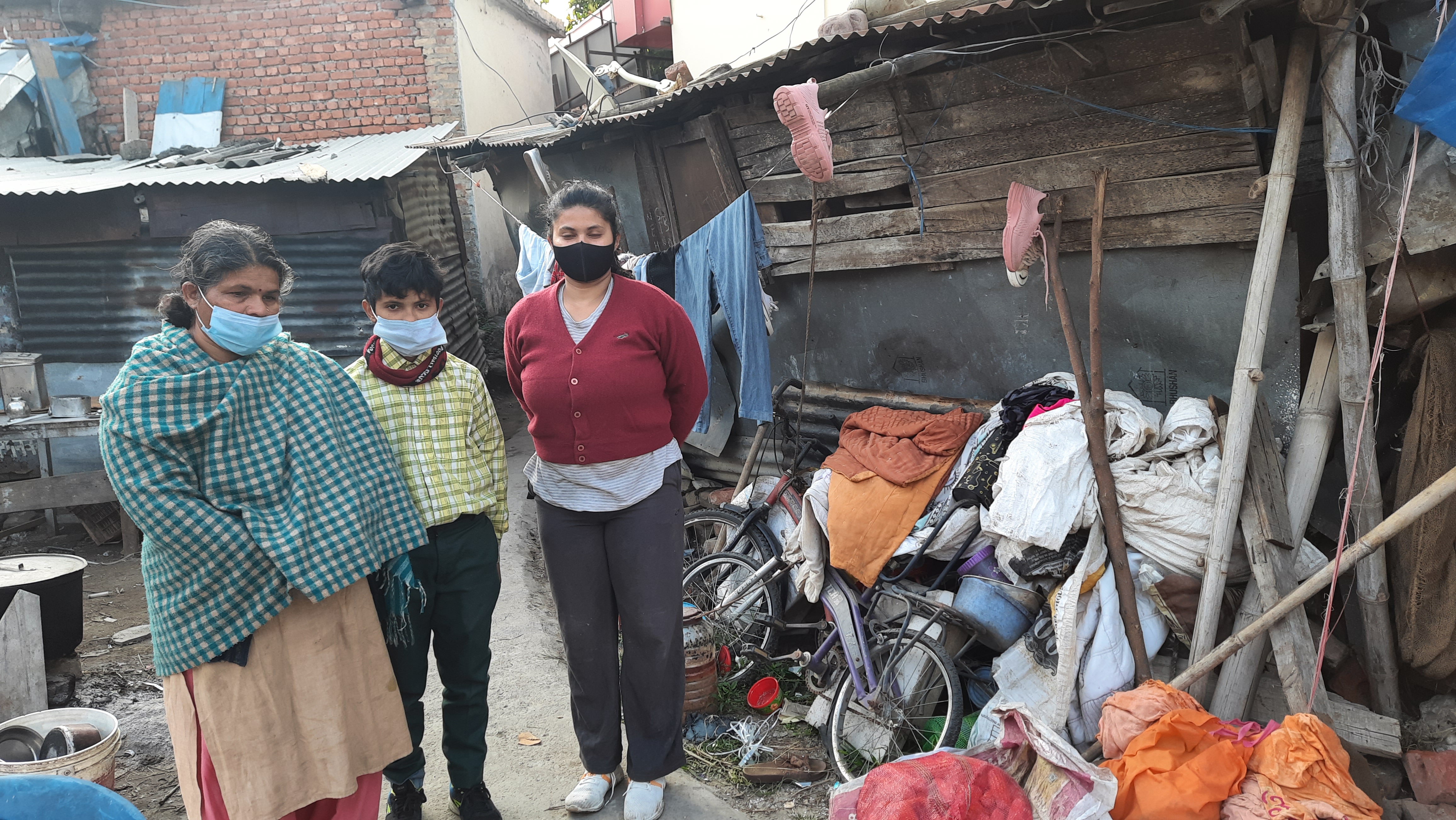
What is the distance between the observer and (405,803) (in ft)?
10.3

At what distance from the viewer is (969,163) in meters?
4.92

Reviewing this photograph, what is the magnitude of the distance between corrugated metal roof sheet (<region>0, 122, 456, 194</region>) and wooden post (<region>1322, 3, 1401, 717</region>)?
6.75m

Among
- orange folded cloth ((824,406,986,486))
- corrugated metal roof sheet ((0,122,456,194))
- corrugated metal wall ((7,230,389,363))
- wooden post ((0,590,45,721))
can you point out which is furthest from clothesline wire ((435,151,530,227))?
wooden post ((0,590,45,721))

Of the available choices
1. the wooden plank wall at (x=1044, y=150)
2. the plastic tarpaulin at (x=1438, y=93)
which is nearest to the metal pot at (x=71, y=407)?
the wooden plank wall at (x=1044, y=150)

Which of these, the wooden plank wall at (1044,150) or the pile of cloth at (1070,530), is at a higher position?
the wooden plank wall at (1044,150)

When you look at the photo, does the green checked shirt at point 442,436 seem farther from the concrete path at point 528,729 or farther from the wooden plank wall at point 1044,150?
the wooden plank wall at point 1044,150

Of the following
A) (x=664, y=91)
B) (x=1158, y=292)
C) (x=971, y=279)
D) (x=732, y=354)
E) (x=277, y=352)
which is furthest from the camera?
(x=664, y=91)

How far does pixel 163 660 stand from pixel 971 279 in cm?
440

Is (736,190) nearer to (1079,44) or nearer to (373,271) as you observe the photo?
(1079,44)

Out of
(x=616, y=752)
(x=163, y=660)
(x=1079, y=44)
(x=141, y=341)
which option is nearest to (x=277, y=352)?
(x=141, y=341)

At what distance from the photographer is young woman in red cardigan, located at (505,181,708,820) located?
2.94 metres

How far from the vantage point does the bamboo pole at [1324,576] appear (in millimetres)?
2936

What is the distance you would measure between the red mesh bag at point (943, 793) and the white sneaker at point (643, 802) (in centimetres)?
86

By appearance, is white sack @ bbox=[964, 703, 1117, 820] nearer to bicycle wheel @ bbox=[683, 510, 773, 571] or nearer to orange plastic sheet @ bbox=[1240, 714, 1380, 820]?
orange plastic sheet @ bbox=[1240, 714, 1380, 820]
